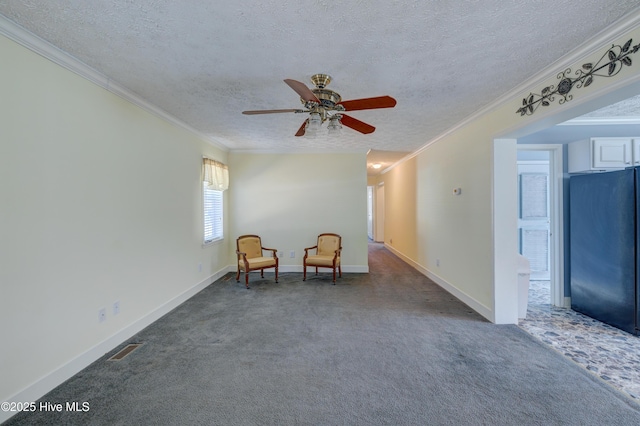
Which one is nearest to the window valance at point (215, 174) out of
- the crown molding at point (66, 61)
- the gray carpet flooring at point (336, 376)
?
the crown molding at point (66, 61)

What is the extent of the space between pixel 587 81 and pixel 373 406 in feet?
9.11

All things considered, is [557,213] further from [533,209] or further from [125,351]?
[125,351]

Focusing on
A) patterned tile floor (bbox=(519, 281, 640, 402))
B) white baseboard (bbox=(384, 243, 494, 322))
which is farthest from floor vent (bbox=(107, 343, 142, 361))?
patterned tile floor (bbox=(519, 281, 640, 402))

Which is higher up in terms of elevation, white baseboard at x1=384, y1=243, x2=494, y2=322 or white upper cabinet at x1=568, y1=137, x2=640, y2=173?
white upper cabinet at x1=568, y1=137, x2=640, y2=173

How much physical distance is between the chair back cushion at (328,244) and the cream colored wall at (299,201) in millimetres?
212

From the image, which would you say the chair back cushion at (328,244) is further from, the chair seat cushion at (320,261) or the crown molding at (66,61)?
the crown molding at (66,61)

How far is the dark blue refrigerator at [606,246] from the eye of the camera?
2.72 meters

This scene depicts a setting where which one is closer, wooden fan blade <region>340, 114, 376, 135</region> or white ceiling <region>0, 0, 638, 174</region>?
white ceiling <region>0, 0, 638, 174</region>

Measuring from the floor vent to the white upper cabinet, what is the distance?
5.41 meters

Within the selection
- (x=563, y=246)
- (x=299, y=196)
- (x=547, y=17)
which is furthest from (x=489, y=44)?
(x=299, y=196)

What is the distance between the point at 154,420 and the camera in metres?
1.64

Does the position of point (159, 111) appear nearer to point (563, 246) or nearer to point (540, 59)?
point (540, 59)

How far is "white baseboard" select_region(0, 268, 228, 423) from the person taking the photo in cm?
174

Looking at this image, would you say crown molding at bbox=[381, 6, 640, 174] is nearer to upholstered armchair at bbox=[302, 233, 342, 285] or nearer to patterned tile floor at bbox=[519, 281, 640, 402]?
patterned tile floor at bbox=[519, 281, 640, 402]
